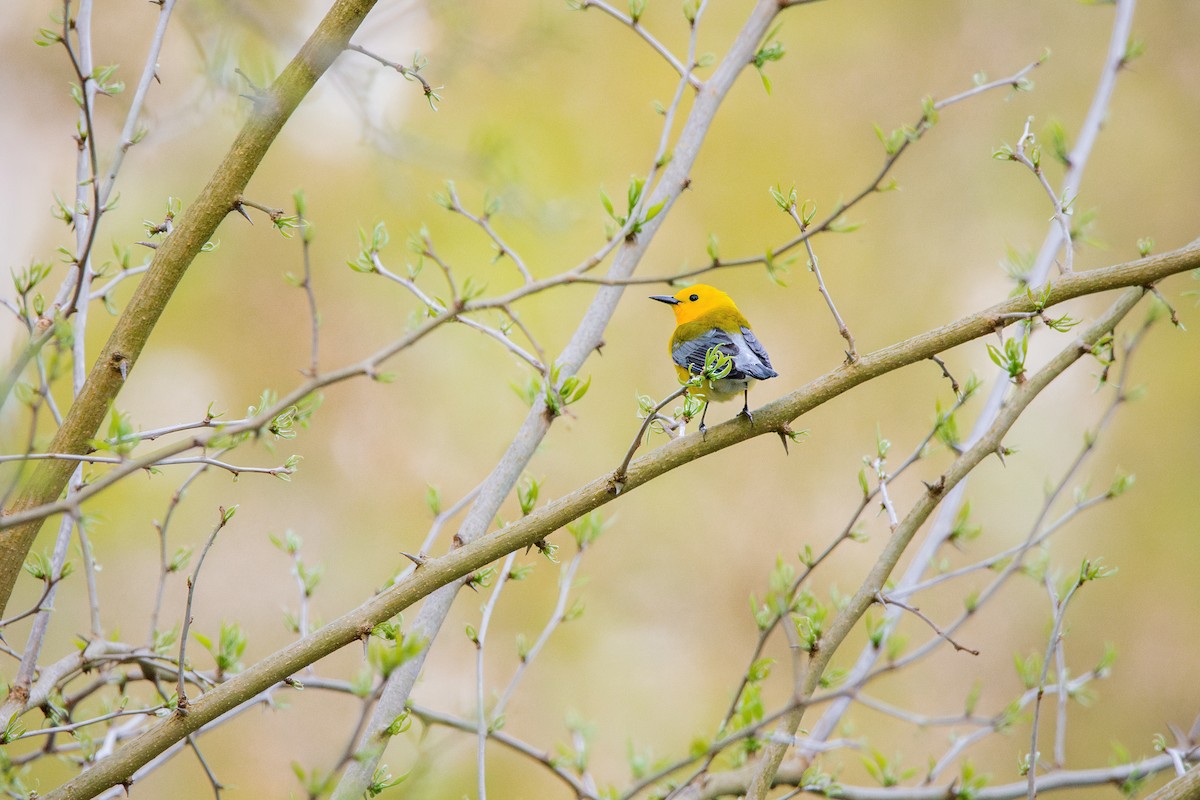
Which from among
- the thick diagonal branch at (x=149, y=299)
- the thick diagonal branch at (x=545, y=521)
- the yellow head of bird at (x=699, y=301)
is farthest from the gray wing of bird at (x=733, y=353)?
the thick diagonal branch at (x=149, y=299)

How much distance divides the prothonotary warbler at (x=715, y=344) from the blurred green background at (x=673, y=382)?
1873 mm

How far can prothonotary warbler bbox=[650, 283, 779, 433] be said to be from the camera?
8.13 feet

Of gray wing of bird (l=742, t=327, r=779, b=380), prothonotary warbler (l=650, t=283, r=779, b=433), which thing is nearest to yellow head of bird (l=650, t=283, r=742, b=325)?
prothonotary warbler (l=650, t=283, r=779, b=433)

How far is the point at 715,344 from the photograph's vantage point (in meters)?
2.84

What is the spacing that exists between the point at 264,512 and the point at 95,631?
4289 mm

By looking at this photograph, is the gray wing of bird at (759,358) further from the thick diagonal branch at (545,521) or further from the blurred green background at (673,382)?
the blurred green background at (673,382)

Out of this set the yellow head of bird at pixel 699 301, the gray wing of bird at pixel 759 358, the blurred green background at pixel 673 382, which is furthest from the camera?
the blurred green background at pixel 673 382

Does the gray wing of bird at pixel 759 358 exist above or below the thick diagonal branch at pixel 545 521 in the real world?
above

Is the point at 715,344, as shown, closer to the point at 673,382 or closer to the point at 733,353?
the point at 733,353

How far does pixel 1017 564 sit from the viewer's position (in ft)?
8.64

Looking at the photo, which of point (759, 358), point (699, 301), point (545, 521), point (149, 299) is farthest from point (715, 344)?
point (149, 299)

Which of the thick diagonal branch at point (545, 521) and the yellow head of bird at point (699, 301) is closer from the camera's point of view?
the thick diagonal branch at point (545, 521)

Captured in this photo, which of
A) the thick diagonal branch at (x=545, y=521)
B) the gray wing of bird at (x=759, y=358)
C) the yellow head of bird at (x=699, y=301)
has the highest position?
the yellow head of bird at (x=699, y=301)

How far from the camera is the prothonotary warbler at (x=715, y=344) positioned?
8.13 ft
